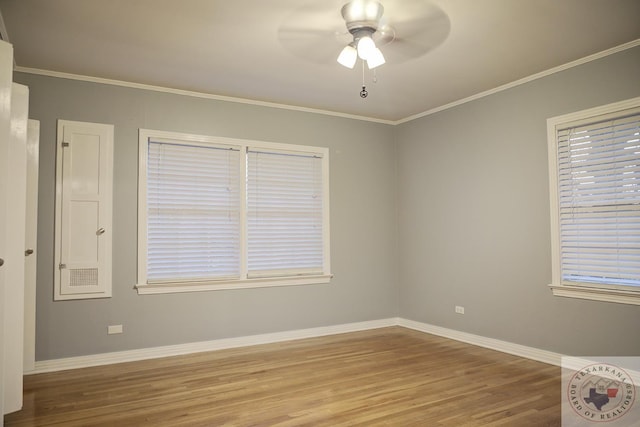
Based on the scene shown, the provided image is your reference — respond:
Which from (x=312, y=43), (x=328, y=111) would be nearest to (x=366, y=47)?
(x=312, y=43)

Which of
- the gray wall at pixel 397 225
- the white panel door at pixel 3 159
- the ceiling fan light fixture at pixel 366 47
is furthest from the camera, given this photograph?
the gray wall at pixel 397 225

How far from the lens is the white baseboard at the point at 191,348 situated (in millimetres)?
4047

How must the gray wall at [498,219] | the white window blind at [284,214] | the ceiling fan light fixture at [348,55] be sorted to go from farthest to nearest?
the white window blind at [284,214] → the gray wall at [498,219] → the ceiling fan light fixture at [348,55]

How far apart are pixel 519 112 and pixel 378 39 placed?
74.6 inches

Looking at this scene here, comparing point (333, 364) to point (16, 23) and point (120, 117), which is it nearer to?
point (120, 117)

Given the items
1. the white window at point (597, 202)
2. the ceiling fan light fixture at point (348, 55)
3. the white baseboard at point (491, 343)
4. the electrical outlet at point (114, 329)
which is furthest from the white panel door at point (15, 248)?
the white window at point (597, 202)

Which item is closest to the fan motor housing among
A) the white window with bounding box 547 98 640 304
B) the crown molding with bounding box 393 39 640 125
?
the crown molding with bounding box 393 39 640 125

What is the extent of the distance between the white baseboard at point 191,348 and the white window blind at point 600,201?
2.56 meters

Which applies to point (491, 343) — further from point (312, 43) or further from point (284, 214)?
point (312, 43)

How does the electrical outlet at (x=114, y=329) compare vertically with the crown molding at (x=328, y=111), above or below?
below

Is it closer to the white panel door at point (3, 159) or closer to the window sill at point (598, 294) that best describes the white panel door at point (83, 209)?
the white panel door at point (3, 159)

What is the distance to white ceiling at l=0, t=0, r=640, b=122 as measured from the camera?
3.03m

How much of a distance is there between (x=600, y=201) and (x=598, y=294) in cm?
79

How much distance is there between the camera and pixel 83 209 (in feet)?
13.7
